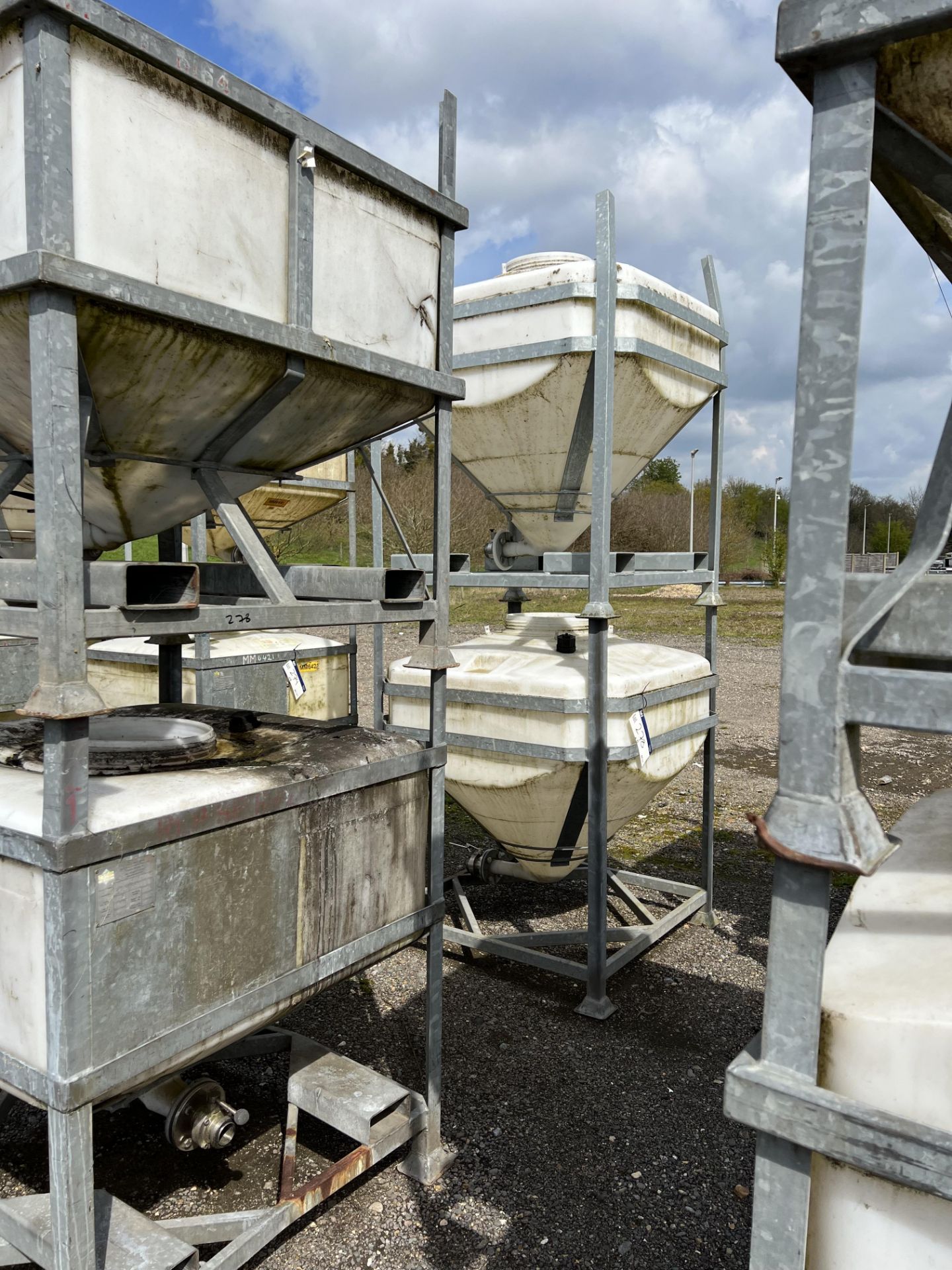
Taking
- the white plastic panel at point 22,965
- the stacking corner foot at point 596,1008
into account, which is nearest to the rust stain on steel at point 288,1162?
the white plastic panel at point 22,965

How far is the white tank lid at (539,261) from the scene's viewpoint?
4.25m

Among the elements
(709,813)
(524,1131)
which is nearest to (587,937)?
(524,1131)

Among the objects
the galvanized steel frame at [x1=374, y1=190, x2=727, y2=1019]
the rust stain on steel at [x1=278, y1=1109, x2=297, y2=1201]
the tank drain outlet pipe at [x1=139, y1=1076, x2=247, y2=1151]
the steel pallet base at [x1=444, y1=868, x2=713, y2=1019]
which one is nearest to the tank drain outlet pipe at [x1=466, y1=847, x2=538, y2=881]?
the steel pallet base at [x1=444, y1=868, x2=713, y2=1019]

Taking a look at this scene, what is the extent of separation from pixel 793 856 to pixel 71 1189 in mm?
1779

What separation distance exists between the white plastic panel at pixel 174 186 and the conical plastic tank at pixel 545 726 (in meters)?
2.05

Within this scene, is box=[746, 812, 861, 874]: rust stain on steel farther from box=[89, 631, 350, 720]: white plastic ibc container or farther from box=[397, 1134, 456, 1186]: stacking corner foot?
box=[89, 631, 350, 720]: white plastic ibc container

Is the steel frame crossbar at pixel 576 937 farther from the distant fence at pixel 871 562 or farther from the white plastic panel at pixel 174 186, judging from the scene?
the distant fence at pixel 871 562

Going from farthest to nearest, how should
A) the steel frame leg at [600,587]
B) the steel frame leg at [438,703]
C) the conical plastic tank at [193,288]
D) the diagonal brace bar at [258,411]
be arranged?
the steel frame leg at [600,587]
the steel frame leg at [438,703]
the diagonal brace bar at [258,411]
the conical plastic tank at [193,288]

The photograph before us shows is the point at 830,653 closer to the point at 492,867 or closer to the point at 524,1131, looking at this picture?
the point at 524,1131

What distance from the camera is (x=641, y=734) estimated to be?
4.12 metres

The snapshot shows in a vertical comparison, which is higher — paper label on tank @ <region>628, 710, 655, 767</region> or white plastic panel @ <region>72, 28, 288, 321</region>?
white plastic panel @ <region>72, 28, 288, 321</region>

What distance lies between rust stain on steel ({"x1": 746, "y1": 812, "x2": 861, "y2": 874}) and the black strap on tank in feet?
9.79

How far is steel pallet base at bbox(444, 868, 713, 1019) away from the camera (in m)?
4.25

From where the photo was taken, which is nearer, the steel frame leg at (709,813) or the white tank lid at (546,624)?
the white tank lid at (546,624)
